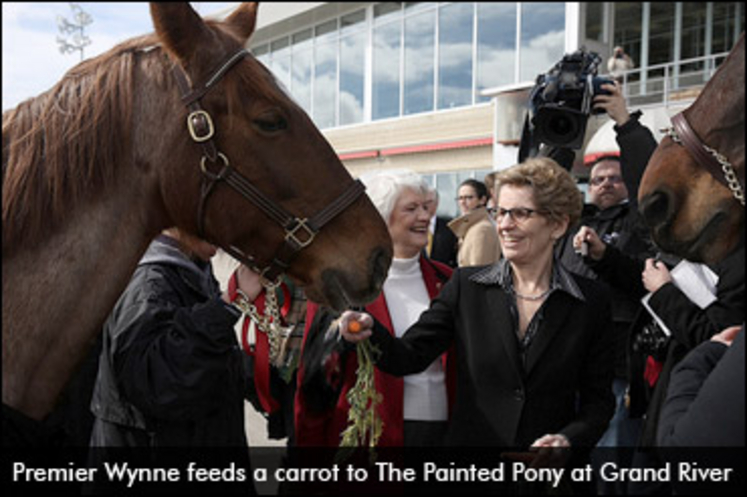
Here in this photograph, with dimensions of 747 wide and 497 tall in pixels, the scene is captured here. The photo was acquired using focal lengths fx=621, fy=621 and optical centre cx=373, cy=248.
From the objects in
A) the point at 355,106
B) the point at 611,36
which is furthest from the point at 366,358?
the point at 355,106

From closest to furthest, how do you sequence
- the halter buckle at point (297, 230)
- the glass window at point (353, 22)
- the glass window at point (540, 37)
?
the halter buckle at point (297, 230)
the glass window at point (540, 37)
the glass window at point (353, 22)

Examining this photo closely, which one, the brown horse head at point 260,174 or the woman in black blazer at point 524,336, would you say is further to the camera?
the woman in black blazer at point 524,336

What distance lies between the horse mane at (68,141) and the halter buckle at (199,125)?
0.28 ft

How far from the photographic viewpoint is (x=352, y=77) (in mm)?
21781

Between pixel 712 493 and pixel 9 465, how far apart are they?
154 cm

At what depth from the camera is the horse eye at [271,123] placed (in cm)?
170

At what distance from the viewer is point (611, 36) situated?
1530 cm

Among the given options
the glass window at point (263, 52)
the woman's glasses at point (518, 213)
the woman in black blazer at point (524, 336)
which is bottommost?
the woman in black blazer at point (524, 336)

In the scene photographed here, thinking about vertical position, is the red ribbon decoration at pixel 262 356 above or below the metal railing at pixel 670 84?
below

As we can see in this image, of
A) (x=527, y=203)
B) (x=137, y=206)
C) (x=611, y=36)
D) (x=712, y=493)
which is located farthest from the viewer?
(x=611, y=36)

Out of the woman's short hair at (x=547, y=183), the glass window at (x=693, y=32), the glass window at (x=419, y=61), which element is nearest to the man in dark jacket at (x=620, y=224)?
the woman's short hair at (x=547, y=183)

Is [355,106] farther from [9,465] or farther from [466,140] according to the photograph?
[9,465]

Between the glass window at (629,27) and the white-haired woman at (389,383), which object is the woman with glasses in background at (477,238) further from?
the glass window at (629,27)

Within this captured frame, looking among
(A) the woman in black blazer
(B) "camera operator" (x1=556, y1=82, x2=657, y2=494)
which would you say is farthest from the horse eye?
(B) "camera operator" (x1=556, y1=82, x2=657, y2=494)
